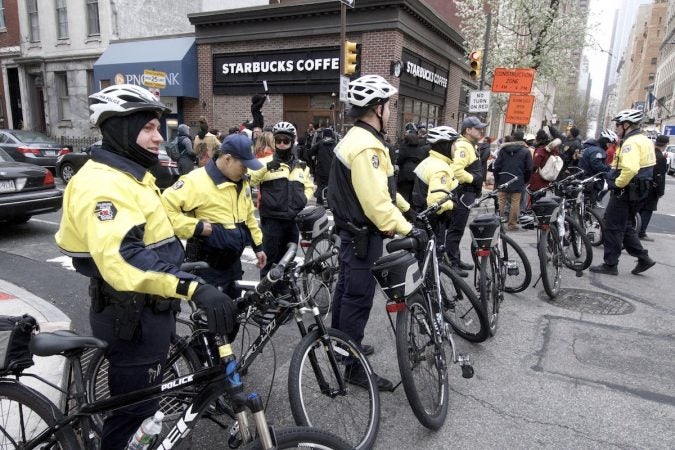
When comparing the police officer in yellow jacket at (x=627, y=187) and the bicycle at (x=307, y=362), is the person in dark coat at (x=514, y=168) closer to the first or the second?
the police officer in yellow jacket at (x=627, y=187)

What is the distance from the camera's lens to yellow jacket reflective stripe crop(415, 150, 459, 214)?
4969 millimetres

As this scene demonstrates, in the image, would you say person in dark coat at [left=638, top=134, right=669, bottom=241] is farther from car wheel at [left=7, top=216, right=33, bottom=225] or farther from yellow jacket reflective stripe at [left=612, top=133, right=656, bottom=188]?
car wheel at [left=7, top=216, right=33, bottom=225]

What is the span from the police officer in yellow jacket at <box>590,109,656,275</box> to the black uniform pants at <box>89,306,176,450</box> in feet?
20.2

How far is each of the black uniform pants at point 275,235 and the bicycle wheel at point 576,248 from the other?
12.3 feet

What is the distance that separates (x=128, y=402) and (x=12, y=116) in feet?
98.7

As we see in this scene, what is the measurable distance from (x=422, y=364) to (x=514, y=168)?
6918 millimetres

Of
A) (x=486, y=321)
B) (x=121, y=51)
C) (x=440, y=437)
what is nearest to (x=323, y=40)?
(x=121, y=51)

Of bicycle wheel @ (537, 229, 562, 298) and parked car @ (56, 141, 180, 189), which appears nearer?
bicycle wheel @ (537, 229, 562, 298)

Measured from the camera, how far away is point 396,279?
291cm

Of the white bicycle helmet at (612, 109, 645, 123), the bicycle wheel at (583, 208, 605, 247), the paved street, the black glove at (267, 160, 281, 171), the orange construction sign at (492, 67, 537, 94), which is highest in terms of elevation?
the orange construction sign at (492, 67, 537, 94)

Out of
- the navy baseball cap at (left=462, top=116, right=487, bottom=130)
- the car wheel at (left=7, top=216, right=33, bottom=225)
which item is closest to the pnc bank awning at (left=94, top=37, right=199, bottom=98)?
the car wheel at (left=7, top=216, right=33, bottom=225)

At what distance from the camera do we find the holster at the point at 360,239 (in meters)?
3.27

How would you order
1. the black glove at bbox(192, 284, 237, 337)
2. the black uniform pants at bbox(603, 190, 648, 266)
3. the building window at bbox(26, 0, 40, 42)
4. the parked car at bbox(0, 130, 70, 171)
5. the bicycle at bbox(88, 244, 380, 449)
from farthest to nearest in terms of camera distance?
the building window at bbox(26, 0, 40, 42) < the parked car at bbox(0, 130, 70, 171) < the black uniform pants at bbox(603, 190, 648, 266) < the bicycle at bbox(88, 244, 380, 449) < the black glove at bbox(192, 284, 237, 337)

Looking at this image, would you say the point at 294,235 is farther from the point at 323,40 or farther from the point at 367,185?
the point at 323,40
